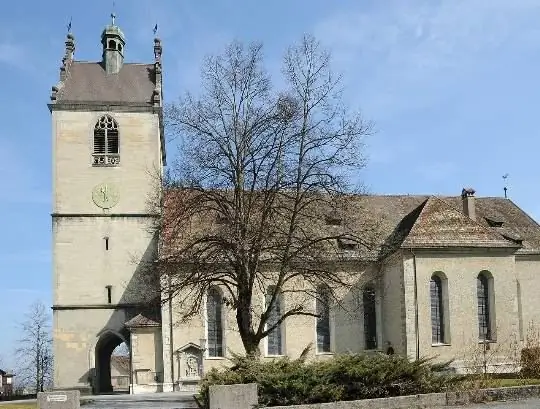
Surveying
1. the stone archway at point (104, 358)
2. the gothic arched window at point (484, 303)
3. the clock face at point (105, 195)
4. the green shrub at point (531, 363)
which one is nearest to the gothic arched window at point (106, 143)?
the clock face at point (105, 195)

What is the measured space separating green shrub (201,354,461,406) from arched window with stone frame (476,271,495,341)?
63.5ft

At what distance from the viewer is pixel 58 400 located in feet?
59.9

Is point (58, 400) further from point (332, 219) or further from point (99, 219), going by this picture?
point (99, 219)

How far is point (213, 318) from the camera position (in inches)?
1460

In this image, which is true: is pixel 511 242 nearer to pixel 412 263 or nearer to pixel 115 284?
pixel 412 263

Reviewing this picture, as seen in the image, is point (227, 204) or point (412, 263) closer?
point (227, 204)

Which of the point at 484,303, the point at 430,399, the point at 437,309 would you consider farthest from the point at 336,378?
the point at 484,303

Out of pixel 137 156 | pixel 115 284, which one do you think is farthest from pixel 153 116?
pixel 115 284

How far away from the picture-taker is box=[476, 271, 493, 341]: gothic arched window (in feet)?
119

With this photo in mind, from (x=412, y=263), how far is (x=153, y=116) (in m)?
16.5

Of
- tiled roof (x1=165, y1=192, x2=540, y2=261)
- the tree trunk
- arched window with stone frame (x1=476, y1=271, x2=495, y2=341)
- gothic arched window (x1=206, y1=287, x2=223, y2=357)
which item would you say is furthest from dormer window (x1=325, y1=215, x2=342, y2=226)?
arched window with stone frame (x1=476, y1=271, x2=495, y2=341)

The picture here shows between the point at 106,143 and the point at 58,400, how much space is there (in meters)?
22.9

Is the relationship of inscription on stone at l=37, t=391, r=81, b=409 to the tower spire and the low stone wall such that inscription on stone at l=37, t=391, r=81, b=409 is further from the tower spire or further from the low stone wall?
the tower spire

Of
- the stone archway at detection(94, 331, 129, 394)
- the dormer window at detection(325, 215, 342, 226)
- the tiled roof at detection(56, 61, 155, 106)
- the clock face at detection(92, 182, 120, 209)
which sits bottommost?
the stone archway at detection(94, 331, 129, 394)
